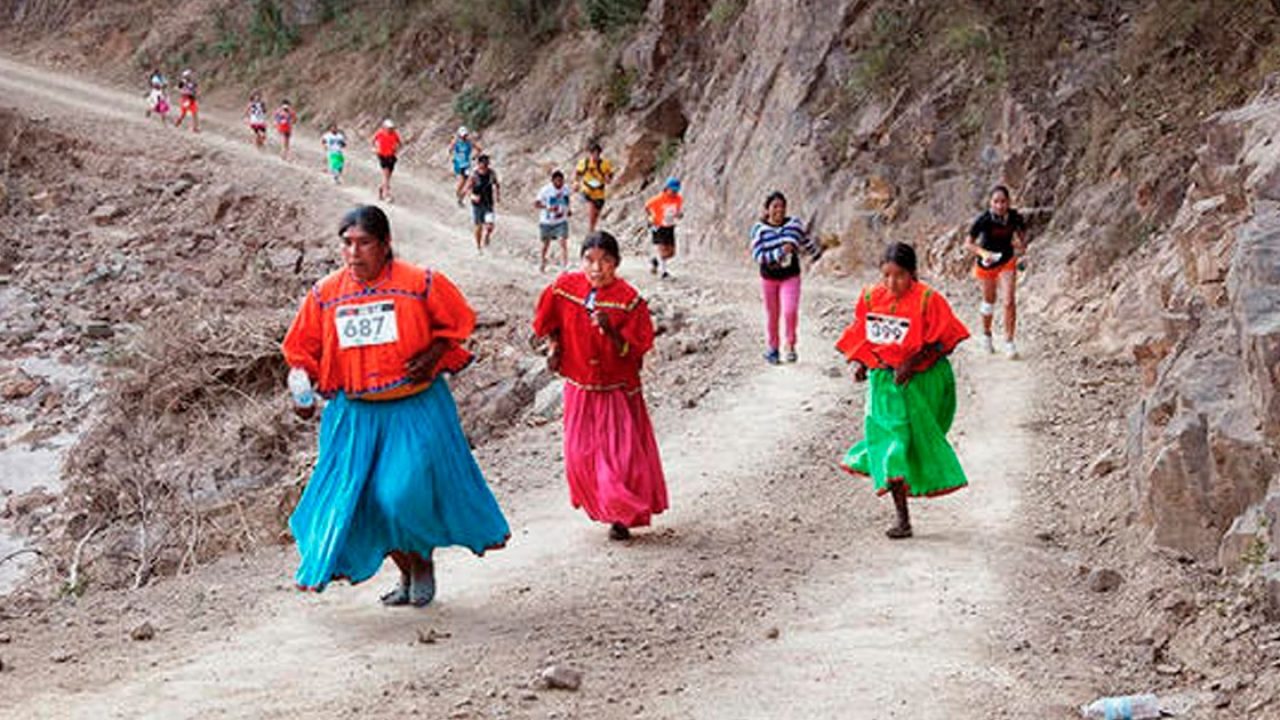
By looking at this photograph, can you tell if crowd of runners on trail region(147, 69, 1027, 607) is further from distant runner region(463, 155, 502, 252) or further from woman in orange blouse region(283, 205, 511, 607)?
distant runner region(463, 155, 502, 252)

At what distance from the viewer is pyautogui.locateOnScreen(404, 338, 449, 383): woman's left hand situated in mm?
6449

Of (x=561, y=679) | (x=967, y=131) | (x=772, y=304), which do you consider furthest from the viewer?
(x=967, y=131)

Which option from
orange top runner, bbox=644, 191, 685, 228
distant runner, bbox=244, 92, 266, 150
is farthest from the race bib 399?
distant runner, bbox=244, 92, 266, 150

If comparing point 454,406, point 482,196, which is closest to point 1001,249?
point 454,406

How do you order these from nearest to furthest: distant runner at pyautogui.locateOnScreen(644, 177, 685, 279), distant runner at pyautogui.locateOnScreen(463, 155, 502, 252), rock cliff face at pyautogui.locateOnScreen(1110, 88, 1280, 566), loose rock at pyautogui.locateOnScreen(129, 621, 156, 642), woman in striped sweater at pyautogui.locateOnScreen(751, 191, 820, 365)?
rock cliff face at pyautogui.locateOnScreen(1110, 88, 1280, 566) → loose rock at pyautogui.locateOnScreen(129, 621, 156, 642) → woman in striped sweater at pyautogui.locateOnScreen(751, 191, 820, 365) → distant runner at pyautogui.locateOnScreen(644, 177, 685, 279) → distant runner at pyautogui.locateOnScreen(463, 155, 502, 252)

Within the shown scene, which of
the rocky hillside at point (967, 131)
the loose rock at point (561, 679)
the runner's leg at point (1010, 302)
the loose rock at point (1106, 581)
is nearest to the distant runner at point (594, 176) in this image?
the rocky hillside at point (967, 131)

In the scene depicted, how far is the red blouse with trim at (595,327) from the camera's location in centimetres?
806

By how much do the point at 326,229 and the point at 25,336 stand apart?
204 inches

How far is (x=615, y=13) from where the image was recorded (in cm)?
2812

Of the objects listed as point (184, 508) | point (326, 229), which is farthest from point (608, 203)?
point (184, 508)

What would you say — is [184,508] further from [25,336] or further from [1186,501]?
[25,336]

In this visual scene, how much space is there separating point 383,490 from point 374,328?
720 mm

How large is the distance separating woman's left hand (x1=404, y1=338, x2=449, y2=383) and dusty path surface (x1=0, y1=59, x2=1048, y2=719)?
1.12 m

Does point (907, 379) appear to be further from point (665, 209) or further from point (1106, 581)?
point (665, 209)
